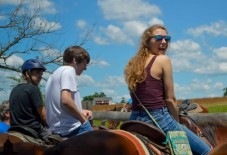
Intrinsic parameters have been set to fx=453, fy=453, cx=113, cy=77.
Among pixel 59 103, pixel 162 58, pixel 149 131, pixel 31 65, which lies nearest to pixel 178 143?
pixel 149 131

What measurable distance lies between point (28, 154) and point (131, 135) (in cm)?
124

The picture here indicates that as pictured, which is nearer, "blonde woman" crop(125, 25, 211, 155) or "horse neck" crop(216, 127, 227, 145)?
"blonde woman" crop(125, 25, 211, 155)

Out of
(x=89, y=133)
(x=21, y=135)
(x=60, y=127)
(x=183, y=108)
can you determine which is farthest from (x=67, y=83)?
(x=183, y=108)

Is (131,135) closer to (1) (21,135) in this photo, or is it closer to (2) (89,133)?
(2) (89,133)

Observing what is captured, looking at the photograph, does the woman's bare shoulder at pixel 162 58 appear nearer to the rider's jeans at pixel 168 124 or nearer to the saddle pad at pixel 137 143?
the rider's jeans at pixel 168 124

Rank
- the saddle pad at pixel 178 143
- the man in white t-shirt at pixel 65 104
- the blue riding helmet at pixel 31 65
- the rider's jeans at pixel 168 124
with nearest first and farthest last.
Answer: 1. the saddle pad at pixel 178 143
2. the rider's jeans at pixel 168 124
3. the man in white t-shirt at pixel 65 104
4. the blue riding helmet at pixel 31 65

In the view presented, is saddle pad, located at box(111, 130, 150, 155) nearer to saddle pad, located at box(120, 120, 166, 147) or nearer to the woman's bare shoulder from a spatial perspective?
saddle pad, located at box(120, 120, 166, 147)

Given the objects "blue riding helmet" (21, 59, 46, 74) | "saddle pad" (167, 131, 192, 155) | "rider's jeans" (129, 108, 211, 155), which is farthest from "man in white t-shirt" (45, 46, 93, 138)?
"saddle pad" (167, 131, 192, 155)

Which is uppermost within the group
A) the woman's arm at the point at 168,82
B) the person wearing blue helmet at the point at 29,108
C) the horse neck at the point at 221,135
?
the woman's arm at the point at 168,82

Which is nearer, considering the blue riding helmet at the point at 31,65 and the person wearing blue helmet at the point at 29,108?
the person wearing blue helmet at the point at 29,108

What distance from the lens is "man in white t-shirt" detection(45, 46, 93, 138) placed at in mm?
4750

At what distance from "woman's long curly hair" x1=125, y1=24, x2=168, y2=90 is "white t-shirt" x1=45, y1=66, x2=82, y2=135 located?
0.62 m

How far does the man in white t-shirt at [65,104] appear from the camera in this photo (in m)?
4.75

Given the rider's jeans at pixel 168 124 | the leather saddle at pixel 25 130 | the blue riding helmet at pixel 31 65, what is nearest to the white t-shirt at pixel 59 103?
the leather saddle at pixel 25 130
